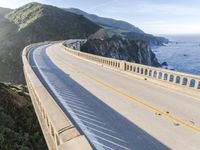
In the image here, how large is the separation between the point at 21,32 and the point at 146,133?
7344 centimetres

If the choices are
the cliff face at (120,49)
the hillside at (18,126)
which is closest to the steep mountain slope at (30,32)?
the cliff face at (120,49)

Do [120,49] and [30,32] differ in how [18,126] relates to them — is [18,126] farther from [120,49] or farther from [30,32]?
[30,32]

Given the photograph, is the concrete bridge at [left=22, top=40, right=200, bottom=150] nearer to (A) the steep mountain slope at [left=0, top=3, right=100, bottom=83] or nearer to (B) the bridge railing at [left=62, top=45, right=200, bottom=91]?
(B) the bridge railing at [left=62, top=45, right=200, bottom=91]

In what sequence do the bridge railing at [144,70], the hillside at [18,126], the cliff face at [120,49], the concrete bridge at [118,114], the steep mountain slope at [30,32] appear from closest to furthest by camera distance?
the concrete bridge at [118,114], the hillside at [18,126], the bridge railing at [144,70], the steep mountain slope at [30,32], the cliff face at [120,49]

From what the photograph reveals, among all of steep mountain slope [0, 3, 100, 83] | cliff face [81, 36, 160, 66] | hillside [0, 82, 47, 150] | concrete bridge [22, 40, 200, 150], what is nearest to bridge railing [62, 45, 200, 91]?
concrete bridge [22, 40, 200, 150]

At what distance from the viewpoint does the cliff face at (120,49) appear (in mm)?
57281

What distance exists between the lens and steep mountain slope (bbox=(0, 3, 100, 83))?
51.9 metres

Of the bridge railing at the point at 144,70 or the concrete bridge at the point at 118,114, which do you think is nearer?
the concrete bridge at the point at 118,114

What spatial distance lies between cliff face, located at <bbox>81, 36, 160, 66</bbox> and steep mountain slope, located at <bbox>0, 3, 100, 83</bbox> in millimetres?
20079

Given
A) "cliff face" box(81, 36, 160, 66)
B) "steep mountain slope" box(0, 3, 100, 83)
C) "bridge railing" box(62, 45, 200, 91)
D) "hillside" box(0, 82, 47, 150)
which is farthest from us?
"cliff face" box(81, 36, 160, 66)

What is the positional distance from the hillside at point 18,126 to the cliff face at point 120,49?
1686 inches

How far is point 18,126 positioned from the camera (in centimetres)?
1076

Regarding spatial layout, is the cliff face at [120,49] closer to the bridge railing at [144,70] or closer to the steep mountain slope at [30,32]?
the steep mountain slope at [30,32]

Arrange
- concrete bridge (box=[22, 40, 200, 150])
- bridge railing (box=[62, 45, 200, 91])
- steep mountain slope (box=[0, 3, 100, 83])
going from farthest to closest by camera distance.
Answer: steep mountain slope (box=[0, 3, 100, 83]) < bridge railing (box=[62, 45, 200, 91]) < concrete bridge (box=[22, 40, 200, 150])
